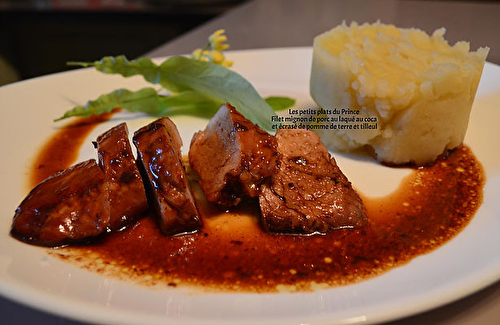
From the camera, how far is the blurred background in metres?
7.38

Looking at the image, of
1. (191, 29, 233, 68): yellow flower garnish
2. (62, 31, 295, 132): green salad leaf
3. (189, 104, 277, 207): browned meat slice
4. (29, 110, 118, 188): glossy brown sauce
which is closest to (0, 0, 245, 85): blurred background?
(191, 29, 233, 68): yellow flower garnish

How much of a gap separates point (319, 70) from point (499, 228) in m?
1.56

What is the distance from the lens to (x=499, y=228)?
229 cm

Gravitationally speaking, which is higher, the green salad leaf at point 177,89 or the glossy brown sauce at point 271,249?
the green salad leaf at point 177,89

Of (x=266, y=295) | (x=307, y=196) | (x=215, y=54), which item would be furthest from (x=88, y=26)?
(x=266, y=295)

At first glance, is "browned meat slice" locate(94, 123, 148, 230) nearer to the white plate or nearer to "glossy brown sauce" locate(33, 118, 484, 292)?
"glossy brown sauce" locate(33, 118, 484, 292)

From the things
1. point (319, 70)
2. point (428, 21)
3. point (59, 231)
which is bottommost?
point (428, 21)

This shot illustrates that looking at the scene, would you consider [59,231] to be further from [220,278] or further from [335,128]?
[335,128]

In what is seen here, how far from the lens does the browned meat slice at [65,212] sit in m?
2.16

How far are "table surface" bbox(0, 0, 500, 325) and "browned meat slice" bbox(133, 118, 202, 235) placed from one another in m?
3.04

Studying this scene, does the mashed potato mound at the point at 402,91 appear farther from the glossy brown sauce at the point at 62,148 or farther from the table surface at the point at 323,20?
the table surface at the point at 323,20

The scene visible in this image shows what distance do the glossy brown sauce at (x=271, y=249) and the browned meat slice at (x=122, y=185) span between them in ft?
0.23

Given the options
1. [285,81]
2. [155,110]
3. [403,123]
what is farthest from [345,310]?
[285,81]

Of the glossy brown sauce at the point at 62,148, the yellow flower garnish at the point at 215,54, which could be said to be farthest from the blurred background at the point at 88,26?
the glossy brown sauce at the point at 62,148
